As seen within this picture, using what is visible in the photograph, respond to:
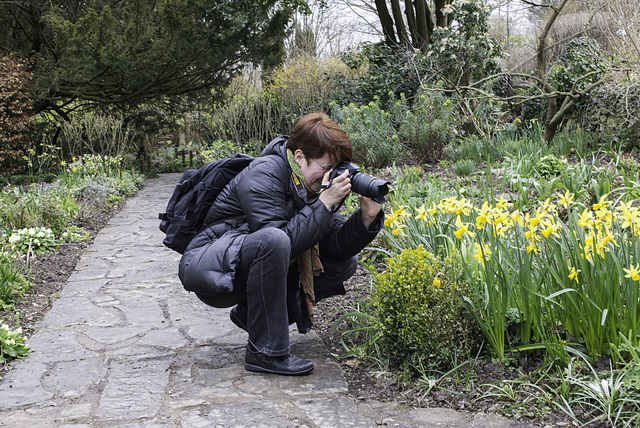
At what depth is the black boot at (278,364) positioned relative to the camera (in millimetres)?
2600

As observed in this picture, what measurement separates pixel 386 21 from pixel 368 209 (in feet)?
33.9

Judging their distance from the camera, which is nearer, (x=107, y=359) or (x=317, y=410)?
(x=317, y=410)

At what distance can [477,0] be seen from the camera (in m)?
9.77

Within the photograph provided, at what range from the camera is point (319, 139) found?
2.58 m

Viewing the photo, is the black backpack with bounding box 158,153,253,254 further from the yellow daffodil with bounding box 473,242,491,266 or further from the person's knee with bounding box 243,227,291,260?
the yellow daffodil with bounding box 473,242,491,266

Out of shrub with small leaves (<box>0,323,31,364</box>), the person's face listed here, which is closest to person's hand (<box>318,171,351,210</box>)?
the person's face

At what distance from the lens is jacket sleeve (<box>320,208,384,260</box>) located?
9.08 feet

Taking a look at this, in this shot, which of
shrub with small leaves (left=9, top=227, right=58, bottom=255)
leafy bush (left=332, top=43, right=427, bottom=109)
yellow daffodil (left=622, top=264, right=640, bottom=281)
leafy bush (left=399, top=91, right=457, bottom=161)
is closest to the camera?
yellow daffodil (left=622, top=264, right=640, bottom=281)

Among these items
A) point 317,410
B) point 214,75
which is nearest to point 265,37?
point 214,75

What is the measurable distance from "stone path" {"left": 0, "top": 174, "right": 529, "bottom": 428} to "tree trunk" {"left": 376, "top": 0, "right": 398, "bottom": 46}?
950 centimetres

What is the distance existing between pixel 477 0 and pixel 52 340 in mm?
8931

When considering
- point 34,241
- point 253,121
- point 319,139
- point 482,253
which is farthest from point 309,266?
point 253,121

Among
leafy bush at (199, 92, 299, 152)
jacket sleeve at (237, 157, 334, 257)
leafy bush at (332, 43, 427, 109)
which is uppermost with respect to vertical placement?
leafy bush at (332, 43, 427, 109)

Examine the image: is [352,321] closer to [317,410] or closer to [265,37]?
[317,410]
